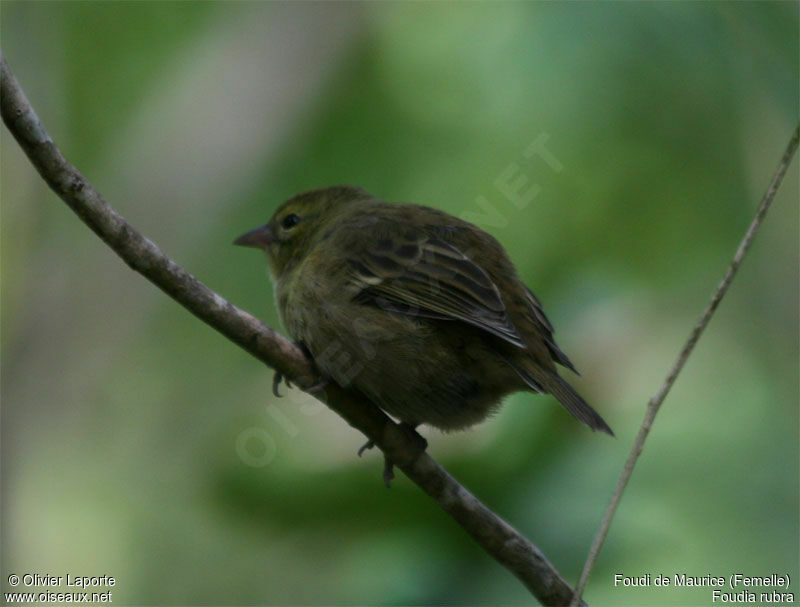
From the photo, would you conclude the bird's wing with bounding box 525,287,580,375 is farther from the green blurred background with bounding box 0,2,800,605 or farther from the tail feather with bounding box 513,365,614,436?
the tail feather with bounding box 513,365,614,436

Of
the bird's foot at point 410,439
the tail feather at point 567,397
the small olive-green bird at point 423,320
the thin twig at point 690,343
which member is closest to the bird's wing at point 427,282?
the small olive-green bird at point 423,320

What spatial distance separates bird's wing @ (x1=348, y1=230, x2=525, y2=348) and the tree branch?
47cm

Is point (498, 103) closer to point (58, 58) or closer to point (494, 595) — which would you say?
point (58, 58)

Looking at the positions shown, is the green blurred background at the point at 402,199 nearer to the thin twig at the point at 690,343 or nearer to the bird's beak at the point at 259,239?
the thin twig at the point at 690,343

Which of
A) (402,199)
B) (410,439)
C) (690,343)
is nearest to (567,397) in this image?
(410,439)

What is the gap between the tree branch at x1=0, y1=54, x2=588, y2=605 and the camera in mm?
2639

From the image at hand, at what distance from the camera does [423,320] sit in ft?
12.8

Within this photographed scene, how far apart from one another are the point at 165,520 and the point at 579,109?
12.0 feet

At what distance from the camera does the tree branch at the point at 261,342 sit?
2.64 m

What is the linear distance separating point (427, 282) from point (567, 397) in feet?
2.59

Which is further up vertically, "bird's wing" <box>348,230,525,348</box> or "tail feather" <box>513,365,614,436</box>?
"tail feather" <box>513,365,614,436</box>

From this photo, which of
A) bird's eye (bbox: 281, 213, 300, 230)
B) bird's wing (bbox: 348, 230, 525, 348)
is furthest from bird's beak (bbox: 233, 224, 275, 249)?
bird's wing (bbox: 348, 230, 525, 348)

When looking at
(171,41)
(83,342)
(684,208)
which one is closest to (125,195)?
(83,342)

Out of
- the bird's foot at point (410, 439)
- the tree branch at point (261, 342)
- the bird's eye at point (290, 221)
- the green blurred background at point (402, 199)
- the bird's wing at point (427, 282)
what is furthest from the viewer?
the bird's eye at point (290, 221)
